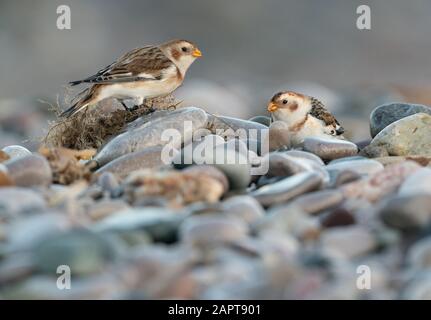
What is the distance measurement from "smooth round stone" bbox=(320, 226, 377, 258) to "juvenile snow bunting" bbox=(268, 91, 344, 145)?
2.57 meters

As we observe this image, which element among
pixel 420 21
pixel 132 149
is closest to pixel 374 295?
pixel 132 149

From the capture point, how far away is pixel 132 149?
22.2 ft

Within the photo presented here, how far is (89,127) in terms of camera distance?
24.2ft

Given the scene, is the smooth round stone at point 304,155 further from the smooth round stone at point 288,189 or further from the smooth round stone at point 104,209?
the smooth round stone at point 104,209

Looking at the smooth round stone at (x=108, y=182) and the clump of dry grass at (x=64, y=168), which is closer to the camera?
the smooth round stone at (x=108, y=182)

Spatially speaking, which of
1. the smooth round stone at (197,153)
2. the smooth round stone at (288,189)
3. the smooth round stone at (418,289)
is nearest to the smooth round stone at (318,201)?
the smooth round stone at (288,189)

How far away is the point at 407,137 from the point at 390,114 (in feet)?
2.34

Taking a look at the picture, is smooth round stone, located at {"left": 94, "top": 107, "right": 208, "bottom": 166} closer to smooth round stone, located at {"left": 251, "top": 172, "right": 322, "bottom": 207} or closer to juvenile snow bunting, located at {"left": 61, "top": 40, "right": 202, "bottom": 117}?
juvenile snow bunting, located at {"left": 61, "top": 40, "right": 202, "bottom": 117}

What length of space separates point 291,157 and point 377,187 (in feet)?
2.28

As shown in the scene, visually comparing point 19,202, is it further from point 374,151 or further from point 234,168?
point 374,151

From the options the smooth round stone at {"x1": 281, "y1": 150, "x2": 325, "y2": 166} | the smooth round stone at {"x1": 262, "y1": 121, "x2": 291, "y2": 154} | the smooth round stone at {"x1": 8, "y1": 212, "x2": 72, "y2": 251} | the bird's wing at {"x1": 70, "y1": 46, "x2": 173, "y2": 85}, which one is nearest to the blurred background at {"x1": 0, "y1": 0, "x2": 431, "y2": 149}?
the bird's wing at {"x1": 70, "y1": 46, "x2": 173, "y2": 85}

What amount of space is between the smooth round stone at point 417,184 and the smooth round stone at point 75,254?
1.51 metres

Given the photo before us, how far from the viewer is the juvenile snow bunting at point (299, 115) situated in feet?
24.2

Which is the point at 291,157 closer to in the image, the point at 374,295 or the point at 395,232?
the point at 395,232
